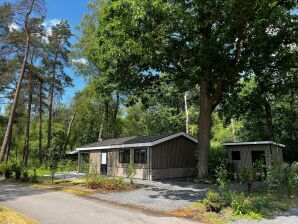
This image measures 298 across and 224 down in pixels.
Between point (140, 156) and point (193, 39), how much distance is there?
9.82m

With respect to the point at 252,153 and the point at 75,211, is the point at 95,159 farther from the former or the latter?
the point at 75,211

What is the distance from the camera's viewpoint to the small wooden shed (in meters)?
19.8

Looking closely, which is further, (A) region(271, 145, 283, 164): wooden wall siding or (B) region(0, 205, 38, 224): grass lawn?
(A) region(271, 145, 283, 164): wooden wall siding

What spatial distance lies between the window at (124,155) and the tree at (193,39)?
241 inches

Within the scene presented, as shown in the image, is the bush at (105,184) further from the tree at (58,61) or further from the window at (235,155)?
the tree at (58,61)

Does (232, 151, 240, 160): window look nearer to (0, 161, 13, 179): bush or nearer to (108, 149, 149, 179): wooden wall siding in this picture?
(108, 149, 149, 179): wooden wall siding

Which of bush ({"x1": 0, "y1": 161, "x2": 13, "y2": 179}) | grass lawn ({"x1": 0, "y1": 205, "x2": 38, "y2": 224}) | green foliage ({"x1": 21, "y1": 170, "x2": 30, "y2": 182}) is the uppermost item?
bush ({"x1": 0, "y1": 161, "x2": 13, "y2": 179})

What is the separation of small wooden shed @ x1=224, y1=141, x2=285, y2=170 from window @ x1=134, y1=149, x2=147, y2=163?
622 centimetres

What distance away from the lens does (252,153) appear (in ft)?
68.9

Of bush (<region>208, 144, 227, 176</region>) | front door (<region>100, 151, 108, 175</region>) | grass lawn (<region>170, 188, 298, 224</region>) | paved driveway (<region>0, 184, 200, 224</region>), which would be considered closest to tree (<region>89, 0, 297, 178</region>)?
bush (<region>208, 144, 227, 176</region>)

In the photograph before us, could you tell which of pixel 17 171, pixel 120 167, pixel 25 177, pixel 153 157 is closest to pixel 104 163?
pixel 120 167

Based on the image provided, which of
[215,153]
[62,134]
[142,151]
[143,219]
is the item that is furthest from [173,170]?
[62,134]

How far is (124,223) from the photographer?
8.92 meters

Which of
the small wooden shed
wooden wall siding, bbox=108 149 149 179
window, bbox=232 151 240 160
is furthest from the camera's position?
wooden wall siding, bbox=108 149 149 179
